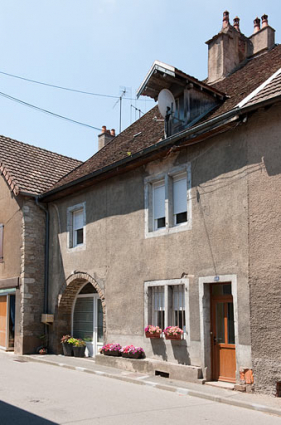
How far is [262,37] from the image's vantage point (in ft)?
49.6

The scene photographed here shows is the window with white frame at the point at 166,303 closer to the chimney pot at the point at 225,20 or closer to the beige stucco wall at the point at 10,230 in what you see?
the beige stucco wall at the point at 10,230

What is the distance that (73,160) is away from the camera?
20.6 metres

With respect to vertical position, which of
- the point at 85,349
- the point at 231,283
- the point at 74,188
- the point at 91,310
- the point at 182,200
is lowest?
the point at 85,349

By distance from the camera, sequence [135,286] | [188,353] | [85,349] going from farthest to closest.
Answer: [85,349] → [135,286] → [188,353]

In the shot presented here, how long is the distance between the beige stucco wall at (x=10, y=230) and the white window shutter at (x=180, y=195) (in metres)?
6.76

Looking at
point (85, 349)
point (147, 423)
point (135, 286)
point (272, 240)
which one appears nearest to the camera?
point (147, 423)

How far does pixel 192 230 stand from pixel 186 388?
134 inches

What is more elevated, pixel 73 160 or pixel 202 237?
pixel 73 160

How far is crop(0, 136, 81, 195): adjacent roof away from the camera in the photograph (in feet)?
54.4

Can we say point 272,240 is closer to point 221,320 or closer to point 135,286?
point 221,320

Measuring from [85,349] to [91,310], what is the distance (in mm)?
1193

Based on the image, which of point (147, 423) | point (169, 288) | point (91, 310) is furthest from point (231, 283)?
point (91, 310)

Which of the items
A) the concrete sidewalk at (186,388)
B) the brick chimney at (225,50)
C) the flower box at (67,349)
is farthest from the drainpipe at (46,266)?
the brick chimney at (225,50)

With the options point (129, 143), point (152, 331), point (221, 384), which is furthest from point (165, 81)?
point (221, 384)
